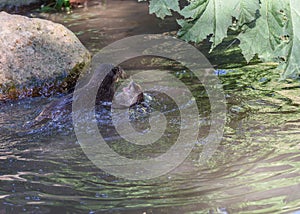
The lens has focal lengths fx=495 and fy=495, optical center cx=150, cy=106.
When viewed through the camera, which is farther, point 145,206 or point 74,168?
point 74,168

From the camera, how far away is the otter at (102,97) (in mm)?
4820

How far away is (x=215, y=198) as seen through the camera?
124 inches

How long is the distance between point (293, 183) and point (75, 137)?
6.51 feet

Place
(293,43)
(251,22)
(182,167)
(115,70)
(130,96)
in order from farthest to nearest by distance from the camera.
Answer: (115,70)
(130,96)
(182,167)
(251,22)
(293,43)

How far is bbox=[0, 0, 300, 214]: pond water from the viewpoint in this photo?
313 centimetres

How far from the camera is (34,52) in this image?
5848 mm

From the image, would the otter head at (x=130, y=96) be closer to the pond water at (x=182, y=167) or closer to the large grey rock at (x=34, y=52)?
the pond water at (x=182, y=167)

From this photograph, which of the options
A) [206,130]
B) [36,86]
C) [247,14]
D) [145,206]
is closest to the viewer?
[247,14]

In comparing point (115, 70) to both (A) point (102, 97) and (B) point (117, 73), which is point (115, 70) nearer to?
(B) point (117, 73)

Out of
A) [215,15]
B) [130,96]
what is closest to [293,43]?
[215,15]

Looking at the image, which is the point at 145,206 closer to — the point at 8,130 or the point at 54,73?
the point at 8,130

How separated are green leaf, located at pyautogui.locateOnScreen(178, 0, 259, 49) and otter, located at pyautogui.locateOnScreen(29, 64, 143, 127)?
261 cm

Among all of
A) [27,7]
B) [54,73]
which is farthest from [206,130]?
[27,7]

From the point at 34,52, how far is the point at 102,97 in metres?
1.24
